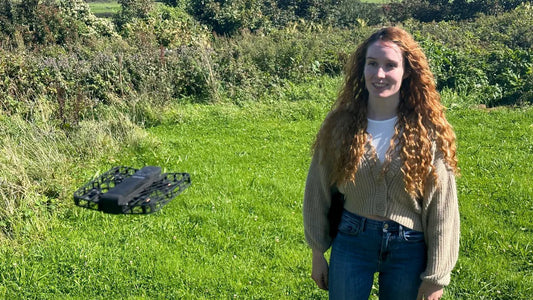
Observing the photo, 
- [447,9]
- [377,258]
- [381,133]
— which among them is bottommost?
[447,9]

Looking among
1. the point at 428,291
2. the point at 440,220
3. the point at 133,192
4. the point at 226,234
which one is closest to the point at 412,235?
the point at 440,220

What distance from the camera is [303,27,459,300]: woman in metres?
2.27

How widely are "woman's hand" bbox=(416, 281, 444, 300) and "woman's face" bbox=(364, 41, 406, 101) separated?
84 cm

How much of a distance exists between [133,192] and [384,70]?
1.26 metres

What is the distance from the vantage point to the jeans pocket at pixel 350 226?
7.69ft

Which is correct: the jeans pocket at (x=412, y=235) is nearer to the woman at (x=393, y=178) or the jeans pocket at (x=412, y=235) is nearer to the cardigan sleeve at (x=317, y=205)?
the woman at (x=393, y=178)

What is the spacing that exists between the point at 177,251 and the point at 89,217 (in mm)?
1083

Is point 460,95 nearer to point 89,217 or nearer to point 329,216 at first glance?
point 89,217

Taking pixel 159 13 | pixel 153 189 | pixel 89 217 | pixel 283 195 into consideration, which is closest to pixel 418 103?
pixel 153 189

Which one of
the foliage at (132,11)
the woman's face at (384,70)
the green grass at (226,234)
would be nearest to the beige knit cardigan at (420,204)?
the woman's face at (384,70)

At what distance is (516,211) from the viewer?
4.93 m

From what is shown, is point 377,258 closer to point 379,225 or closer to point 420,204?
point 379,225

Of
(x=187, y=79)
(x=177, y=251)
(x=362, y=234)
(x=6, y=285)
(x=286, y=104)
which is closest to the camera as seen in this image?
(x=362, y=234)

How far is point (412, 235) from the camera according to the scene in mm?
2320
